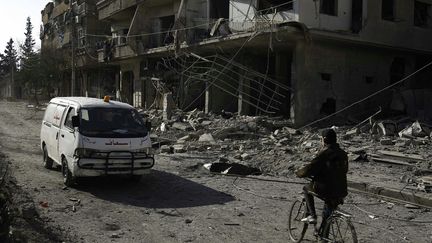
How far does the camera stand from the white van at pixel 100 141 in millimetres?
10273

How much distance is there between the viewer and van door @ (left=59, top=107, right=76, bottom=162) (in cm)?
1062

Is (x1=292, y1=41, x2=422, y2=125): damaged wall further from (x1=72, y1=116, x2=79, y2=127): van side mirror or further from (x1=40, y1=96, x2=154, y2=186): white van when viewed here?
(x1=72, y1=116, x2=79, y2=127): van side mirror

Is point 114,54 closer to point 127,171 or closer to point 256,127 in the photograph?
point 256,127

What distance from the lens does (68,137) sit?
10953 millimetres

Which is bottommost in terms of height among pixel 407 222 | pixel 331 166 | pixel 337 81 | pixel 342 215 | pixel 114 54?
pixel 407 222

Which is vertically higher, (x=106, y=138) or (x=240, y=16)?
(x=240, y=16)

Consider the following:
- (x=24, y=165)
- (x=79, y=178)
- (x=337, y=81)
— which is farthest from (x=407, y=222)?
(x=337, y=81)

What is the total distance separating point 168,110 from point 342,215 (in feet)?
69.1

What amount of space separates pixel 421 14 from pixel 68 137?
23261mm

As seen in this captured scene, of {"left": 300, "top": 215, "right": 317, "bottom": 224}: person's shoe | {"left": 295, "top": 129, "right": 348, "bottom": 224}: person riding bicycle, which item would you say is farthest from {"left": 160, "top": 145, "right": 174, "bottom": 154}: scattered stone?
{"left": 295, "top": 129, "right": 348, "bottom": 224}: person riding bicycle

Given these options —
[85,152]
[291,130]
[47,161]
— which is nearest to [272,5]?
[291,130]

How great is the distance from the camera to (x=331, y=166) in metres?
5.99

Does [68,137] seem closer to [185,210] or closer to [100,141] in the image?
[100,141]

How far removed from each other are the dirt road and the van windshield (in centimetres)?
123
